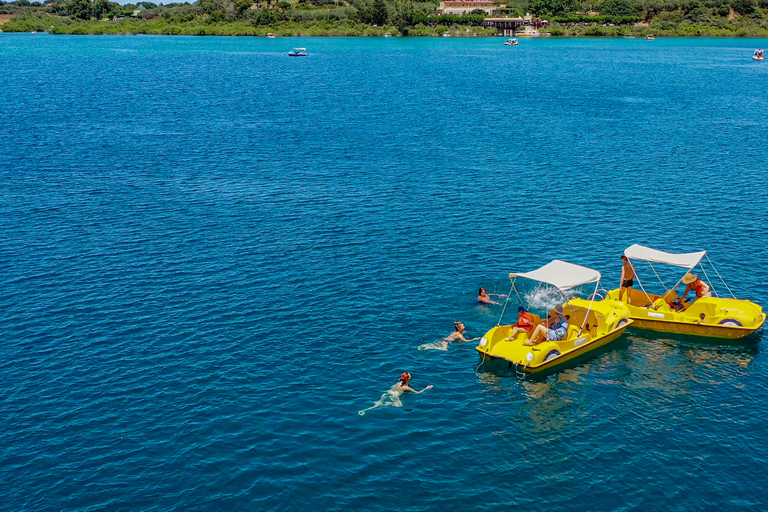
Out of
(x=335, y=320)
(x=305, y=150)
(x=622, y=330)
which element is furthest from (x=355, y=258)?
(x=305, y=150)

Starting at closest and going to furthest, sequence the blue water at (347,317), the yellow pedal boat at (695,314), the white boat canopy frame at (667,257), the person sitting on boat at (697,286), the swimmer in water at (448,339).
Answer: the blue water at (347,317), the swimmer in water at (448,339), the yellow pedal boat at (695,314), the person sitting on boat at (697,286), the white boat canopy frame at (667,257)

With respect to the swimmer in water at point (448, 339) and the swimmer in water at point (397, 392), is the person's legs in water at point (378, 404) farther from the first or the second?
the swimmer in water at point (448, 339)

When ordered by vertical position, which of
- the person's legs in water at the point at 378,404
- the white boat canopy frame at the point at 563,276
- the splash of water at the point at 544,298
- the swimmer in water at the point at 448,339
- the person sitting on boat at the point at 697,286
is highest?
the white boat canopy frame at the point at 563,276

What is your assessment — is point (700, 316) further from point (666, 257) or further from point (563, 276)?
point (563, 276)

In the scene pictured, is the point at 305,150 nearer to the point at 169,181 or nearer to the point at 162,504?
the point at 169,181

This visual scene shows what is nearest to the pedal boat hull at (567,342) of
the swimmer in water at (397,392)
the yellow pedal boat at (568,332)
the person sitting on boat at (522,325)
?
the yellow pedal boat at (568,332)

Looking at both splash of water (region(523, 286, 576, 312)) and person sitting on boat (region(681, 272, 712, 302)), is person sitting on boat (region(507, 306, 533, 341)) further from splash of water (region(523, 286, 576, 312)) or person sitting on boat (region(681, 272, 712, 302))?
person sitting on boat (region(681, 272, 712, 302))
